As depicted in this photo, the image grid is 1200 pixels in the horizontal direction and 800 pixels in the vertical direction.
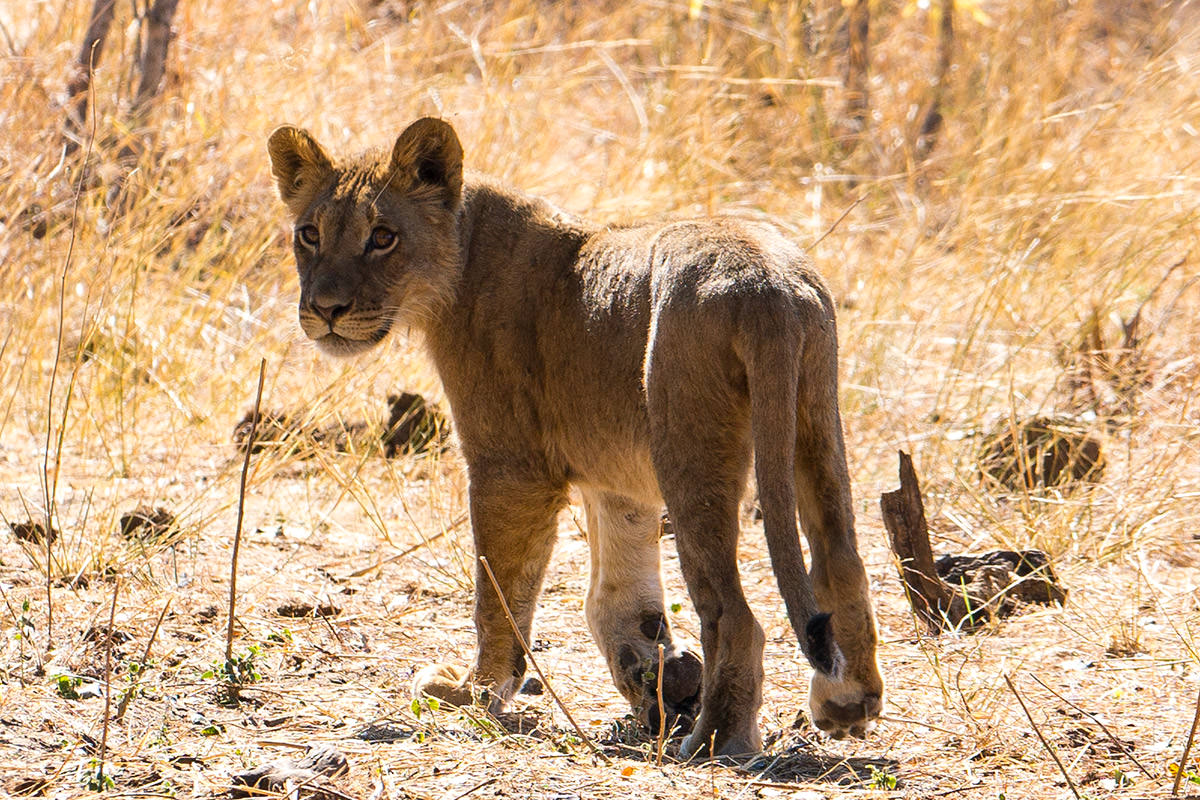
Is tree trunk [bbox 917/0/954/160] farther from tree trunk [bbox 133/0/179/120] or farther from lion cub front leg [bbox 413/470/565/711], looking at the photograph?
lion cub front leg [bbox 413/470/565/711]

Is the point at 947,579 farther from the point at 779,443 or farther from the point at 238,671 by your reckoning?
the point at 238,671

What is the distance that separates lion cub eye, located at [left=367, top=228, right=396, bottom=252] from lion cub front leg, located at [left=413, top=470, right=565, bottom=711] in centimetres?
81

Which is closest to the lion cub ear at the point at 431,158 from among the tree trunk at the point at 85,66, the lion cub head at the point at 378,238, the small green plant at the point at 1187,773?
the lion cub head at the point at 378,238

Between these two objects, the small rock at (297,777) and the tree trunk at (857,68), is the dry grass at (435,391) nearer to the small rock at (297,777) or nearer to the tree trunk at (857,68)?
the small rock at (297,777)

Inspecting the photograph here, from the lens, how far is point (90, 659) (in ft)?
14.3

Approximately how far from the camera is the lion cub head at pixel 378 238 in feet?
14.6

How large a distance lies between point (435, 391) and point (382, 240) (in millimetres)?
2783

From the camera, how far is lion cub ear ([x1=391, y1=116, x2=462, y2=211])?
15.1 ft

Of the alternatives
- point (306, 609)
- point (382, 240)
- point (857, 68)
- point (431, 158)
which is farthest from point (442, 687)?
point (857, 68)

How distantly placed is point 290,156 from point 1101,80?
1189cm

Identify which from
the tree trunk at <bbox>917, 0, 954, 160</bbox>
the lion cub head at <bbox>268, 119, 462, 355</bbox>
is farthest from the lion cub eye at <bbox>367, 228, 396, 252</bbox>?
the tree trunk at <bbox>917, 0, 954, 160</bbox>

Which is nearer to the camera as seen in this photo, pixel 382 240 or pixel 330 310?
pixel 330 310

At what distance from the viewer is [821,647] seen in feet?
10.8

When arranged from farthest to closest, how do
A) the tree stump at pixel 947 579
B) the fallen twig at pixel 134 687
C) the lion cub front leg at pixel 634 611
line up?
the tree stump at pixel 947 579 → the lion cub front leg at pixel 634 611 → the fallen twig at pixel 134 687
